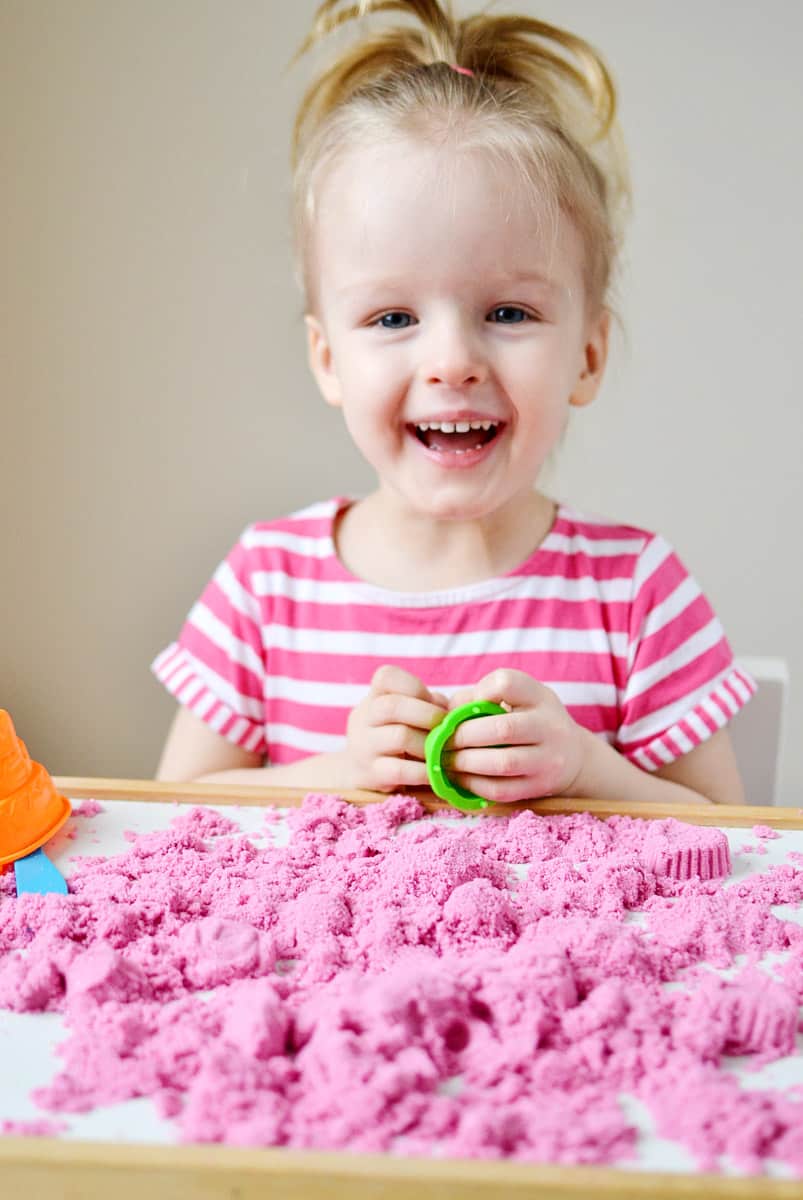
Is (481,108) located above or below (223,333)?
above

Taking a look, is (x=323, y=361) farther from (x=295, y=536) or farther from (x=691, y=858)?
(x=691, y=858)

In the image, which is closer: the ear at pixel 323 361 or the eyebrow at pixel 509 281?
the eyebrow at pixel 509 281

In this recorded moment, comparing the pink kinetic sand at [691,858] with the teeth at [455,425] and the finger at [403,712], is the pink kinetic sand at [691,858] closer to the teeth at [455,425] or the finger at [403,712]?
the finger at [403,712]

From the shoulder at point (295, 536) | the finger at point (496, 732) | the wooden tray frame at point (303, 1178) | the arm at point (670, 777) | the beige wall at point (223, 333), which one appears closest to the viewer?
the wooden tray frame at point (303, 1178)

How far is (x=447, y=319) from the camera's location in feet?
2.66

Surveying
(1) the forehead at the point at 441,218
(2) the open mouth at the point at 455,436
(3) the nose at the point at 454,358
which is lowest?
(2) the open mouth at the point at 455,436

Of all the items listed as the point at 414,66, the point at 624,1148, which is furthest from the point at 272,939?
the point at 414,66

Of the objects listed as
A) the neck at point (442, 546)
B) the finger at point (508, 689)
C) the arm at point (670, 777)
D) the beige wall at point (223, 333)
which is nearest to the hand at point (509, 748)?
the finger at point (508, 689)

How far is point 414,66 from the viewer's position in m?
0.92

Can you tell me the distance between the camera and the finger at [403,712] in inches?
27.2

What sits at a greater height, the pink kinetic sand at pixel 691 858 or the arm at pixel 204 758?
the pink kinetic sand at pixel 691 858

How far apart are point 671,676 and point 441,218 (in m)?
0.40

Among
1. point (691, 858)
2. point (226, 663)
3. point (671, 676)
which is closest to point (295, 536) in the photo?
point (226, 663)

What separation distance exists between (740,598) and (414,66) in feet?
2.80
